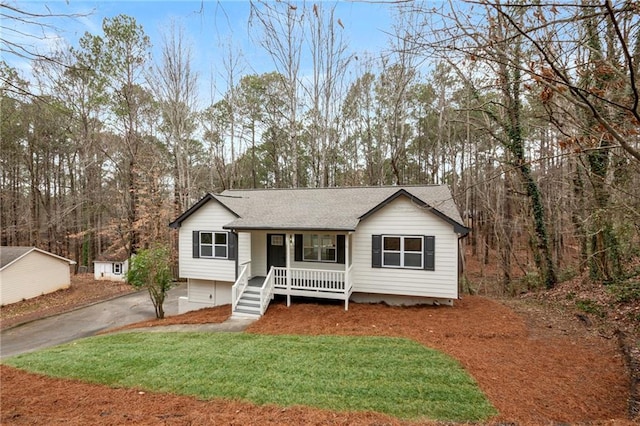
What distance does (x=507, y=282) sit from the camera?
618 inches

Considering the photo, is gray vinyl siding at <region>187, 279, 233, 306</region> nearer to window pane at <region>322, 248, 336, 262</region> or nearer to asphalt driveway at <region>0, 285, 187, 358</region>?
asphalt driveway at <region>0, 285, 187, 358</region>

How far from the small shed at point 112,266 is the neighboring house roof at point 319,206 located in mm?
13380

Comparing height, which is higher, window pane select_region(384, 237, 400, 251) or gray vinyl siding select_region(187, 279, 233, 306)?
window pane select_region(384, 237, 400, 251)

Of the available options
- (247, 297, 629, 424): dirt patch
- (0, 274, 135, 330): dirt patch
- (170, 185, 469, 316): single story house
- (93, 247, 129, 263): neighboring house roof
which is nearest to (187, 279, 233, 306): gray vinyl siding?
(170, 185, 469, 316): single story house

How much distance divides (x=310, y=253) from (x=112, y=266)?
1876 cm

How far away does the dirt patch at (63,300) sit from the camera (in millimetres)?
14414

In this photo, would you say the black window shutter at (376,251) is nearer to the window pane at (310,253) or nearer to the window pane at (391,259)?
the window pane at (391,259)

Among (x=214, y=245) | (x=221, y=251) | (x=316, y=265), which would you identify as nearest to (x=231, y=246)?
(x=221, y=251)

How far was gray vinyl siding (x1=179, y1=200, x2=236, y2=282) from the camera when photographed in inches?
470

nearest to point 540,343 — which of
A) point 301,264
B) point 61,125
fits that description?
point 301,264

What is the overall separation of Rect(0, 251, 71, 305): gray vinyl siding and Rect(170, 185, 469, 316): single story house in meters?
11.5

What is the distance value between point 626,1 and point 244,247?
11.3 metres

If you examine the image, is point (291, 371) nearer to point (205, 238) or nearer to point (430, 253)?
point (430, 253)

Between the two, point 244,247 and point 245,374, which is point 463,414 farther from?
point 244,247
